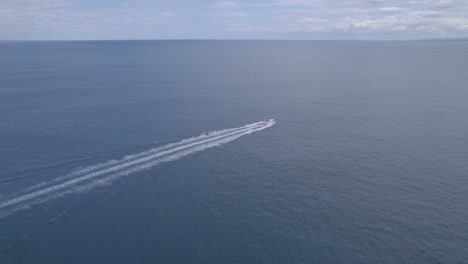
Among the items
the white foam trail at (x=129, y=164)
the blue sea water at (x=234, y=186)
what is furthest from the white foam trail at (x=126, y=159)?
the blue sea water at (x=234, y=186)

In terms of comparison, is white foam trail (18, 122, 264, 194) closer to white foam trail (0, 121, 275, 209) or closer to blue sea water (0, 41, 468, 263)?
white foam trail (0, 121, 275, 209)

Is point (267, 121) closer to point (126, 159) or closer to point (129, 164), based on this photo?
point (126, 159)

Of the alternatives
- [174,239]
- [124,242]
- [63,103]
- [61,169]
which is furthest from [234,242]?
[63,103]

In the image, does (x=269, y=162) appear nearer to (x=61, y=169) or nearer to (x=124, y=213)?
(x=124, y=213)

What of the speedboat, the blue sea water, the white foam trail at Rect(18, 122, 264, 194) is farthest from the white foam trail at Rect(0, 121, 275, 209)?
the speedboat

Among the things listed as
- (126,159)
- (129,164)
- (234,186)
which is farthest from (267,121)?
(129,164)

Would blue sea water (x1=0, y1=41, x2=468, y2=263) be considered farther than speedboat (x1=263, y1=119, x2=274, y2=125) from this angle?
No

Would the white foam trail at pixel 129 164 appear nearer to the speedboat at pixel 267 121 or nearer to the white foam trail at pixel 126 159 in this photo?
the white foam trail at pixel 126 159

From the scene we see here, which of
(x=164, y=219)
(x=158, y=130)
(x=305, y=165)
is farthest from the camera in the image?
(x=158, y=130)
